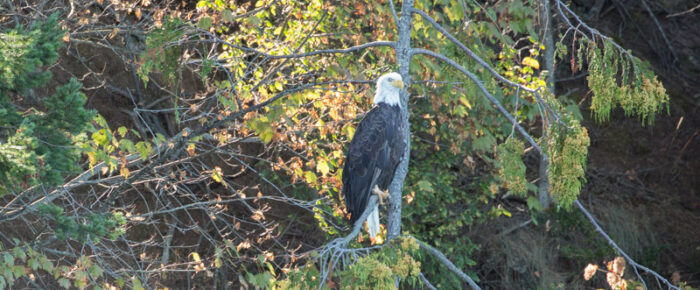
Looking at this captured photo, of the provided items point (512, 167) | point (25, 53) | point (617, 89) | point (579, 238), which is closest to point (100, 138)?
point (25, 53)

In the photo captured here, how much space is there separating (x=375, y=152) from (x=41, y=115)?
71.8 inches

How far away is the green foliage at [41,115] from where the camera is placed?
3.59m

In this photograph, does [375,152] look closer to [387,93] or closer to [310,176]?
[387,93]

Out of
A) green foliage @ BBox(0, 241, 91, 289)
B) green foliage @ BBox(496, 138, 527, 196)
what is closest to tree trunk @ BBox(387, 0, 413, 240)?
green foliage @ BBox(496, 138, 527, 196)

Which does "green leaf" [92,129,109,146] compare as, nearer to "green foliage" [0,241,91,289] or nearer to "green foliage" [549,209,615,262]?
"green foliage" [0,241,91,289]

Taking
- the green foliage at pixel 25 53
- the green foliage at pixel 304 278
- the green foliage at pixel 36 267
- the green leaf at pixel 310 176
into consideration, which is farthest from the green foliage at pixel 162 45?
the green foliage at pixel 36 267

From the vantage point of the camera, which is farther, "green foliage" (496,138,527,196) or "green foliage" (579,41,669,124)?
"green foliage" (579,41,669,124)

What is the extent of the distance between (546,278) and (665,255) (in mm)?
1791

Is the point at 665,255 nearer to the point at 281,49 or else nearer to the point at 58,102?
the point at 281,49

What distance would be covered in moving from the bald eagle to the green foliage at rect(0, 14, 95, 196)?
5.06 ft

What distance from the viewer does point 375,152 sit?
4.68m

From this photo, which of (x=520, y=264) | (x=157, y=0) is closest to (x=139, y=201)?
(x=157, y=0)

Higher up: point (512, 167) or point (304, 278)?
point (512, 167)

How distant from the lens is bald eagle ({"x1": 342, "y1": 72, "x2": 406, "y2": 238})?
4.66 metres
